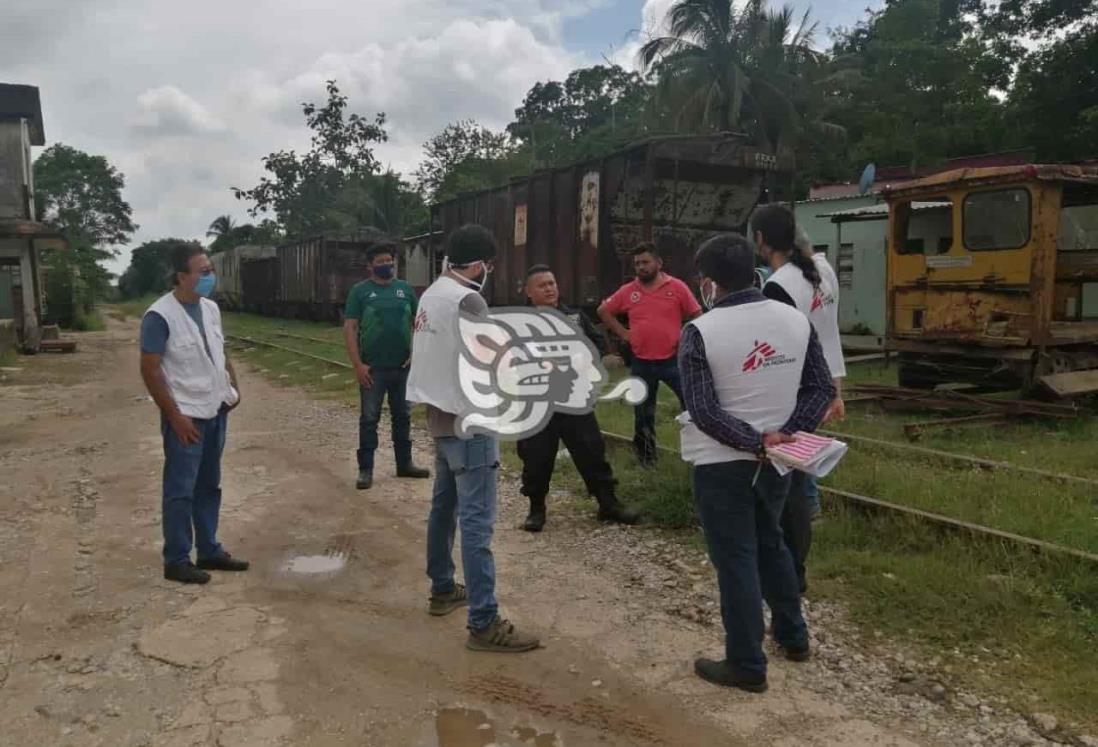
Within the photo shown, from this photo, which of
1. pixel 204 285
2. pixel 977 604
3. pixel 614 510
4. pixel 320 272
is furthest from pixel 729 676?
pixel 320 272

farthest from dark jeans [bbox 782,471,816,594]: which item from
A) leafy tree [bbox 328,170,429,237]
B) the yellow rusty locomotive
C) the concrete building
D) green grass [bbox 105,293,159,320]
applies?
leafy tree [bbox 328,170,429,237]

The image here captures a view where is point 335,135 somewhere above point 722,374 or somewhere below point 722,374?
above

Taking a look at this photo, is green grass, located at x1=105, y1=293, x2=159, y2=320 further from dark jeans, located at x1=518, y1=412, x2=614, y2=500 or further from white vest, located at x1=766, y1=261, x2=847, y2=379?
white vest, located at x1=766, y1=261, x2=847, y2=379

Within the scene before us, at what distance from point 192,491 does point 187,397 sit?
493 mm

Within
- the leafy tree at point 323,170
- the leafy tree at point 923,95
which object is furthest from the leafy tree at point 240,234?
the leafy tree at point 923,95

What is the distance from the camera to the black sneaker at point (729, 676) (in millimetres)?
3219

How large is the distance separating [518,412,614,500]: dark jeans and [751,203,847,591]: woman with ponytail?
1.61 metres

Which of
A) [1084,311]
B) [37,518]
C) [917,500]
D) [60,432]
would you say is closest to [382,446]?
[37,518]

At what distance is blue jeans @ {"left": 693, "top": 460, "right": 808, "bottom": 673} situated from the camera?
3.10 meters

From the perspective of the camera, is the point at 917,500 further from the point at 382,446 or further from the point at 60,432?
the point at 60,432

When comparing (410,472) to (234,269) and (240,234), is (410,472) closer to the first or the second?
(234,269)

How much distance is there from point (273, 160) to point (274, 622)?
55968mm

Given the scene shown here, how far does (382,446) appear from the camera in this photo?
8.20 meters

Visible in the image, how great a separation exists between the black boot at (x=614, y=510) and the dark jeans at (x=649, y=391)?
83 centimetres
